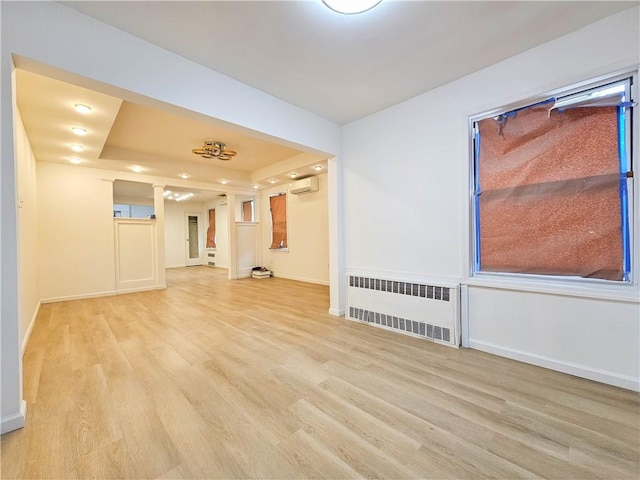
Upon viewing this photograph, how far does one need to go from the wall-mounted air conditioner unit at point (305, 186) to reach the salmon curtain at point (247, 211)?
226 centimetres

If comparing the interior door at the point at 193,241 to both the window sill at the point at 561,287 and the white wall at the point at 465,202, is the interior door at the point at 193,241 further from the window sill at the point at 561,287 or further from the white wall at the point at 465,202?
the window sill at the point at 561,287

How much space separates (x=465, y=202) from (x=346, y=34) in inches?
71.8

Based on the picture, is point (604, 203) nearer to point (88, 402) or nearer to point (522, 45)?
point (522, 45)

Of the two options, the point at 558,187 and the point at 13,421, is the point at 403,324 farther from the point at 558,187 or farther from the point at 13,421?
the point at 13,421

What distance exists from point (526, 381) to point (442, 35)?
2726mm

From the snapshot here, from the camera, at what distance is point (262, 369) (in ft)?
7.22

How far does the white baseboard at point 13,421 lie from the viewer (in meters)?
1.48

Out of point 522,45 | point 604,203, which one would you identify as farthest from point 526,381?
point 522,45

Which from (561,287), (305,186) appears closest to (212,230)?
(305,186)

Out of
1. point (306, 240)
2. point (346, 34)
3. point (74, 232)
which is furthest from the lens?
point (306, 240)

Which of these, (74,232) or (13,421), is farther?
(74,232)

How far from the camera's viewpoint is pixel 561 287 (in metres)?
2.08

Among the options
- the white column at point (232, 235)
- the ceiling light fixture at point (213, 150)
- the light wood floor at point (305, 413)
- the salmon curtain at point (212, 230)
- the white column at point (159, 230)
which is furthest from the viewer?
the salmon curtain at point (212, 230)

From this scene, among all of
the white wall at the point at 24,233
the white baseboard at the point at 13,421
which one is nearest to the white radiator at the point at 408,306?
the white baseboard at the point at 13,421
